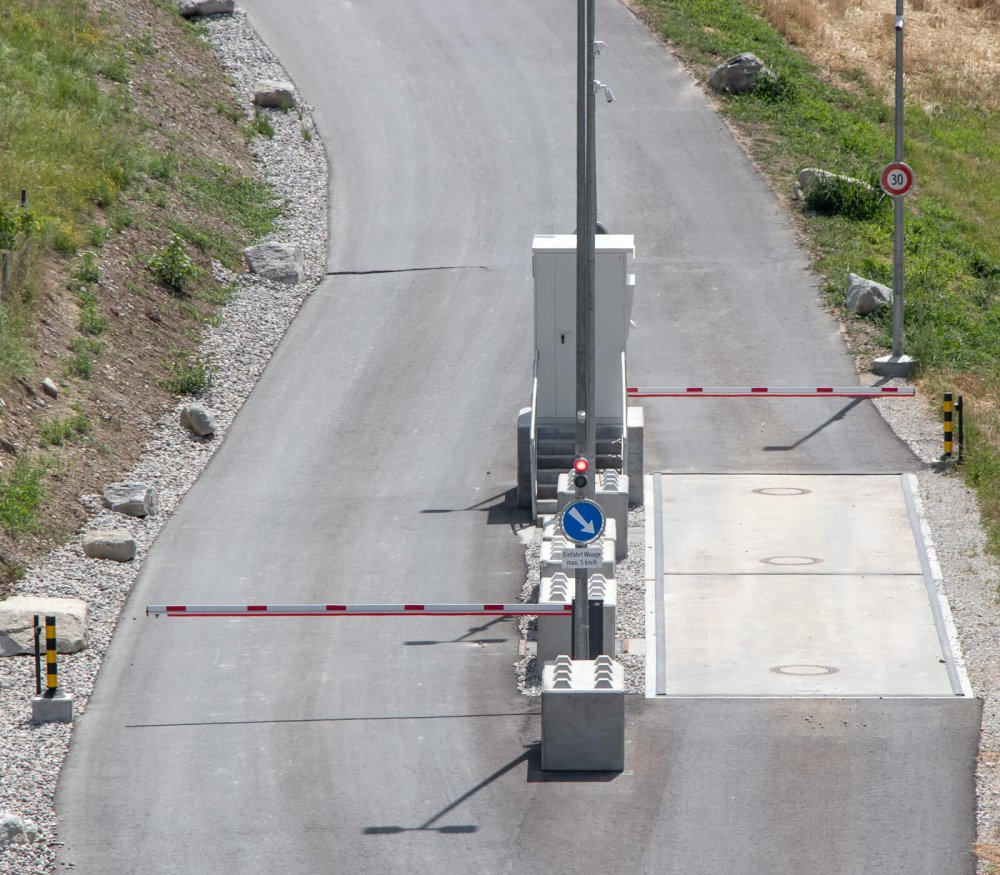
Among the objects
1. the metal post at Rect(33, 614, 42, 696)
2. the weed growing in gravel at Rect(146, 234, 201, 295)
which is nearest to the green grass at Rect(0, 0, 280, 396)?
the weed growing in gravel at Rect(146, 234, 201, 295)

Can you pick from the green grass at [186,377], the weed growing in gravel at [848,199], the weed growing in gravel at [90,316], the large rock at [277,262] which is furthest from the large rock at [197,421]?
the weed growing in gravel at [848,199]

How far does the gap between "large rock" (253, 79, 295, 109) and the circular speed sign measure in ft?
45.5

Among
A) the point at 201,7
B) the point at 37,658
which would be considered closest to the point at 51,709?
the point at 37,658

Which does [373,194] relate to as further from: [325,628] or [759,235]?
[325,628]

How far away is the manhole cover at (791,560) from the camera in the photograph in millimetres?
16891

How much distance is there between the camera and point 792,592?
1612 cm

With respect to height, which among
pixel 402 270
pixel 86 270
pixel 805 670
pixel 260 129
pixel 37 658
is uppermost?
pixel 37 658

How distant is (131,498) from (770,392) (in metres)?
8.49

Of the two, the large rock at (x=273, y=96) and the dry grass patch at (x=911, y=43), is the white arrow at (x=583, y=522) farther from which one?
the dry grass patch at (x=911, y=43)

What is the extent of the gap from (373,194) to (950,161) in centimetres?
1240

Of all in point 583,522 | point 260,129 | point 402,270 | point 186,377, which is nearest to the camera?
point 583,522

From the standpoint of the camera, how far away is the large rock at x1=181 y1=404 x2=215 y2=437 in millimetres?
20500

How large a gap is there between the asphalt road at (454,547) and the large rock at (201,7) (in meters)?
1.83

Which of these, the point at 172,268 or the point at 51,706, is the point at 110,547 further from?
the point at 172,268
